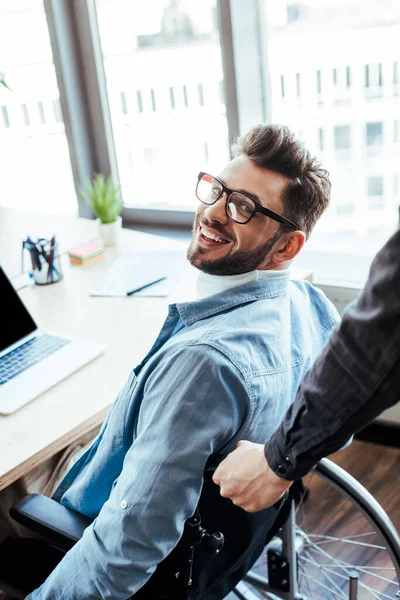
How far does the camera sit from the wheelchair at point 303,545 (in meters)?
1.09

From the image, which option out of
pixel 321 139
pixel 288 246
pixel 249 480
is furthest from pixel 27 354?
pixel 321 139

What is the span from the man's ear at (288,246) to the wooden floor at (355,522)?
892 millimetres

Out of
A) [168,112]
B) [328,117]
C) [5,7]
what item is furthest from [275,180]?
[5,7]

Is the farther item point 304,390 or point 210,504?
point 210,504

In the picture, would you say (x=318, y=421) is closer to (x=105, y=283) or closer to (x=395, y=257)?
(x=395, y=257)

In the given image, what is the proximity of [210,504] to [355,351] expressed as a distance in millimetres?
407

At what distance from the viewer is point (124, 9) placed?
108 inches

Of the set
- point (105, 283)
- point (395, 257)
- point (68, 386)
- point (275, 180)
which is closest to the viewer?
point (395, 257)

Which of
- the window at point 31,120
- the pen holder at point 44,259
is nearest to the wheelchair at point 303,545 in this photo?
the pen holder at point 44,259

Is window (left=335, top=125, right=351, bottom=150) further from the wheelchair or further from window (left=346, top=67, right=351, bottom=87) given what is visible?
the wheelchair

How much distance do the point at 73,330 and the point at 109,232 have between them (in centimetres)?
65

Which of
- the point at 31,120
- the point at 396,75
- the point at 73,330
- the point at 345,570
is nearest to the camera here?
the point at 345,570

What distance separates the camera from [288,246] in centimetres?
131

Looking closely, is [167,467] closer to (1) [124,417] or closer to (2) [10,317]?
(1) [124,417]
